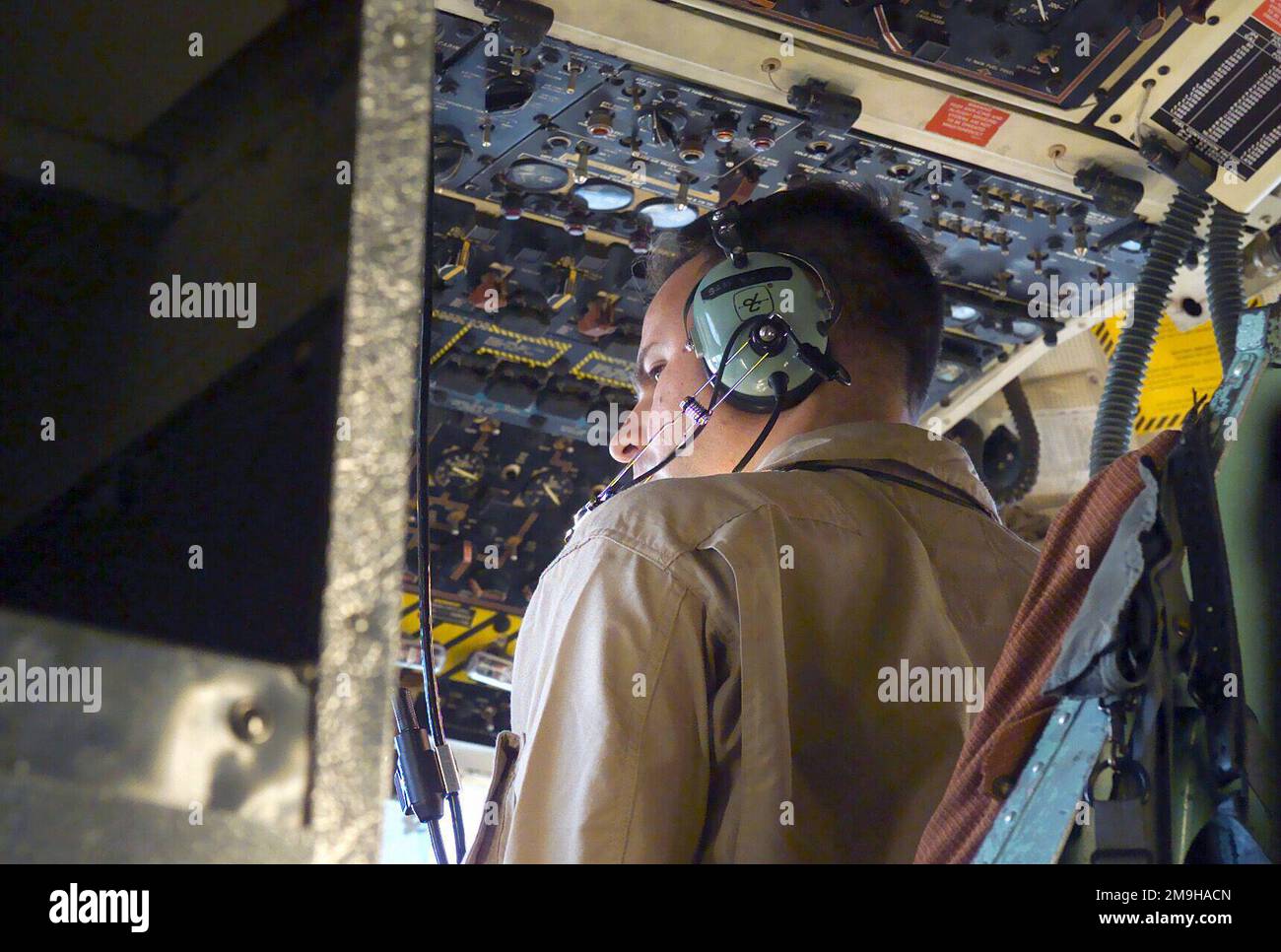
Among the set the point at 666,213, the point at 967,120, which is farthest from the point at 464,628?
the point at 967,120

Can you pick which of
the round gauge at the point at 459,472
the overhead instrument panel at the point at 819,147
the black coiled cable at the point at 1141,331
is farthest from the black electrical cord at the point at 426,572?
the round gauge at the point at 459,472

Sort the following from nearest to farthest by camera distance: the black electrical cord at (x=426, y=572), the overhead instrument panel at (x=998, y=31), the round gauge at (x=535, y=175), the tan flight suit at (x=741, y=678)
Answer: the black electrical cord at (x=426, y=572), the tan flight suit at (x=741, y=678), the overhead instrument panel at (x=998, y=31), the round gauge at (x=535, y=175)

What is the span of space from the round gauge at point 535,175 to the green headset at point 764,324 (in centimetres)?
61

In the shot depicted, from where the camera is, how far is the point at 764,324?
1883 mm

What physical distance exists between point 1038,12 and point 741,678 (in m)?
1.41

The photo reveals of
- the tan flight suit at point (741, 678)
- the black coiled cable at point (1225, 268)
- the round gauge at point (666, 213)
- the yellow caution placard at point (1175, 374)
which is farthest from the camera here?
the yellow caution placard at point (1175, 374)

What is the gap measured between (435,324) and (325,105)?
251cm

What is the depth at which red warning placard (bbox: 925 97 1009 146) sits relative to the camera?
243 cm

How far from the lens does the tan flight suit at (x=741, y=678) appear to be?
134 cm

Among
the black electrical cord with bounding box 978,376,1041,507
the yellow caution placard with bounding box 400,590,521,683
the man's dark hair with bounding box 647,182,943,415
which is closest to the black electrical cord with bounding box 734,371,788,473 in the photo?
the man's dark hair with bounding box 647,182,943,415

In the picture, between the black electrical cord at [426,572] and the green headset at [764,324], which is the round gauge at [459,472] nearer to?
the green headset at [764,324]

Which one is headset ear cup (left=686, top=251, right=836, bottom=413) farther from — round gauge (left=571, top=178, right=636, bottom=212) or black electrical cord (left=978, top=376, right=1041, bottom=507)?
black electrical cord (left=978, top=376, right=1041, bottom=507)
